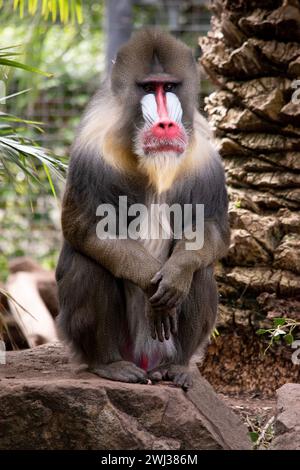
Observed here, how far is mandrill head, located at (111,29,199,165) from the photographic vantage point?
3.72 meters

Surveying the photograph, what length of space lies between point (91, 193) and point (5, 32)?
8.65 metres

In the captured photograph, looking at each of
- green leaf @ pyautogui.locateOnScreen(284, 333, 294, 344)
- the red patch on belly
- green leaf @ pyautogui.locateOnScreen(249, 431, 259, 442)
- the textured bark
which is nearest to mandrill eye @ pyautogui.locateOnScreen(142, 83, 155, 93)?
the textured bark

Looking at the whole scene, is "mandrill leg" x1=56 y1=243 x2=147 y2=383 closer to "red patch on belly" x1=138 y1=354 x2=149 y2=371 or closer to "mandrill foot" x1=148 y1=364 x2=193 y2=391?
"mandrill foot" x1=148 y1=364 x2=193 y2=391

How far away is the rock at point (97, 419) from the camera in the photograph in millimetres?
3406

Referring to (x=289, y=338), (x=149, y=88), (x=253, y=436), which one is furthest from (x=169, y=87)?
(x=253, y=436)

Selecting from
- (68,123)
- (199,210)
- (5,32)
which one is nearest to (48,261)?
(68,123)

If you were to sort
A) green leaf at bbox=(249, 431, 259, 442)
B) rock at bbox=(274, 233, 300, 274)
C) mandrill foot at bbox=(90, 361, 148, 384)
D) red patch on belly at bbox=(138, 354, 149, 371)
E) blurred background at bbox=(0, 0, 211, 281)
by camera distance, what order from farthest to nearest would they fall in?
blurred background at bbox=(0, 0, 211, 281), rock at bbox=(274, 233, 300, 274), red patch on belly at bbox=(138, 354, 149, 371), green leaf at bbox=(249, 431, 259, 442), mandrill foot at bbox=(90, 361, 148, 384)

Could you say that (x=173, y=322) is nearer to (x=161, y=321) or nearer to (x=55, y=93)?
(x=161, y=321)

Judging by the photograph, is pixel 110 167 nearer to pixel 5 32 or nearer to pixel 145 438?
pixel 145 438

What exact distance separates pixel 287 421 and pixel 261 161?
69.1 inches

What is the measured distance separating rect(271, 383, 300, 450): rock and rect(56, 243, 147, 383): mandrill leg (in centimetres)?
61

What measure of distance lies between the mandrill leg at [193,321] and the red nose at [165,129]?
67 centimetres

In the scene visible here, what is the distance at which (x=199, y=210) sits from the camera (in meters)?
4.07

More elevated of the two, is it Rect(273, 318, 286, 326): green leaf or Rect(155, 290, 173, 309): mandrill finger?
Rect(155, 290, 173, 309): mandrill finger
